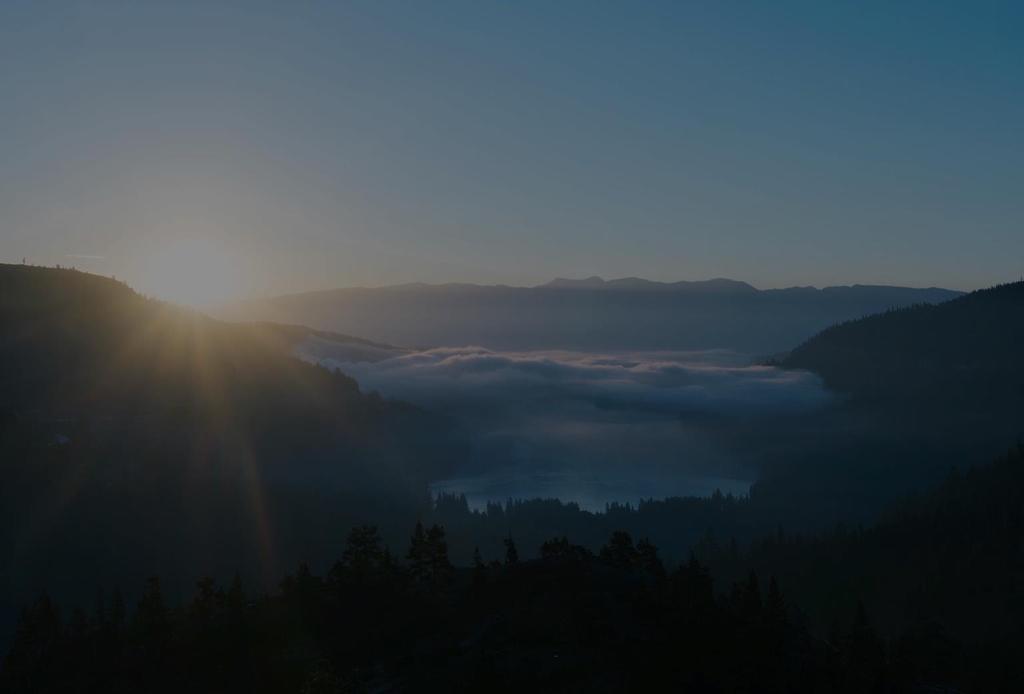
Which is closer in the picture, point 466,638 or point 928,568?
point 466,638

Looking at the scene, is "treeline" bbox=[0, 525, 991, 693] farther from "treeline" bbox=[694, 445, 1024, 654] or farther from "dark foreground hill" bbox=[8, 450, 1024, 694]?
"treeline" bbox=[694, 445, 1024, 654]

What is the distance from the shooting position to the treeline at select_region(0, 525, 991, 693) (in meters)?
50.3

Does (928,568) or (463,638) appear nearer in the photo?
(463,638)

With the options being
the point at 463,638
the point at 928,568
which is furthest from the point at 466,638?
the point at 928,568

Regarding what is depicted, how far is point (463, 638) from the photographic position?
184ft

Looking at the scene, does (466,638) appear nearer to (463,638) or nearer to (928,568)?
(463,638)

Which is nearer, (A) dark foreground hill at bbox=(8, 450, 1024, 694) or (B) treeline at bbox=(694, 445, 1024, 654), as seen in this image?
(A) dark foreground hill at bbox=(8, 450, 1024, 694)

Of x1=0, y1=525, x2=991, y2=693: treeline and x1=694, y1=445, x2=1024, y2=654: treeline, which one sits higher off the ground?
x1=0, y1=525, x2=991, y2=693: treeline

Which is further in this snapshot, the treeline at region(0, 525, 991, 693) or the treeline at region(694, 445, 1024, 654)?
the treeline at region(694, 445, 1024, 654)

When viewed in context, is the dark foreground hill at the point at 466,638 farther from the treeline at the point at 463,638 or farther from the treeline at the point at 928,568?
the treeline at the point at 928,568

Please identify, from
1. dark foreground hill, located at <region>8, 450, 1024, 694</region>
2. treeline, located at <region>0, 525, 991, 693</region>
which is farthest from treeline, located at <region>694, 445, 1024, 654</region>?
treeline, located at <region>0, 525, 991, 693</region>

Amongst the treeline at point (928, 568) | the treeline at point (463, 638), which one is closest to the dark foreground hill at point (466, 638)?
the treeline at point (463, 638)

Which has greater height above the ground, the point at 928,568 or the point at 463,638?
the point at 463,638

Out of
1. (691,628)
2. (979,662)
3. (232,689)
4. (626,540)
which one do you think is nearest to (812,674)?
(691,628)
